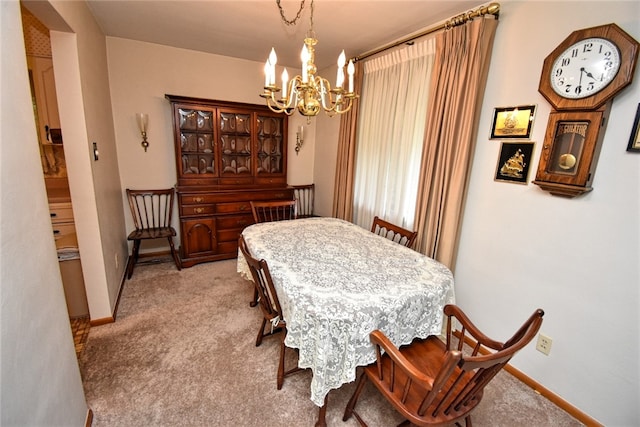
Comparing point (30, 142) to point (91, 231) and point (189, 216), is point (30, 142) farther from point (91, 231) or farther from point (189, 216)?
point (189, 216)

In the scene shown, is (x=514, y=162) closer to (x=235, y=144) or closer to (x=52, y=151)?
(x=235, y=144)

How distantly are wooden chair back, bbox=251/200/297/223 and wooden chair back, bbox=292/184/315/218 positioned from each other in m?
0.78

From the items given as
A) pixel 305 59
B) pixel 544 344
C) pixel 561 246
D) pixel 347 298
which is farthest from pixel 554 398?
pixel 305 59

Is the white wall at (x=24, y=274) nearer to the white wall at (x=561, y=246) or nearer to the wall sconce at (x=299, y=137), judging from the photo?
the white wall at (x=561, y=246)

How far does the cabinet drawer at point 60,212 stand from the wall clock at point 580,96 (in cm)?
345

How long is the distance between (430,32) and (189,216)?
2.92 meters

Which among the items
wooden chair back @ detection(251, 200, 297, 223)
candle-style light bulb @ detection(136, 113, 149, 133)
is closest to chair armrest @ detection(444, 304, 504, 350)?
wooden chair back @ detection(251, 200, 297, 223)

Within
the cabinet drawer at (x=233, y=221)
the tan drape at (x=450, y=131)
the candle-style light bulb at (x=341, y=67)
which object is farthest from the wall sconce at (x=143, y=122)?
the tan drape at (x=450, y=131)

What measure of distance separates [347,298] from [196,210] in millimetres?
2409

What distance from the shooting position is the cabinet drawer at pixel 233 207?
320cm

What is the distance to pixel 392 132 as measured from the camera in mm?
2617

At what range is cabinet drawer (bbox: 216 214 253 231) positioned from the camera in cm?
326

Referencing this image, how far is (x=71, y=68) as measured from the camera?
1747 millimetres

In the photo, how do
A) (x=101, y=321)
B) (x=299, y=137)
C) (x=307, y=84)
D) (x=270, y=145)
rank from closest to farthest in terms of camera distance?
(x=307, y=84) < (x=101, y=321) < (x=270, y=145) < (x=299, y=137)
